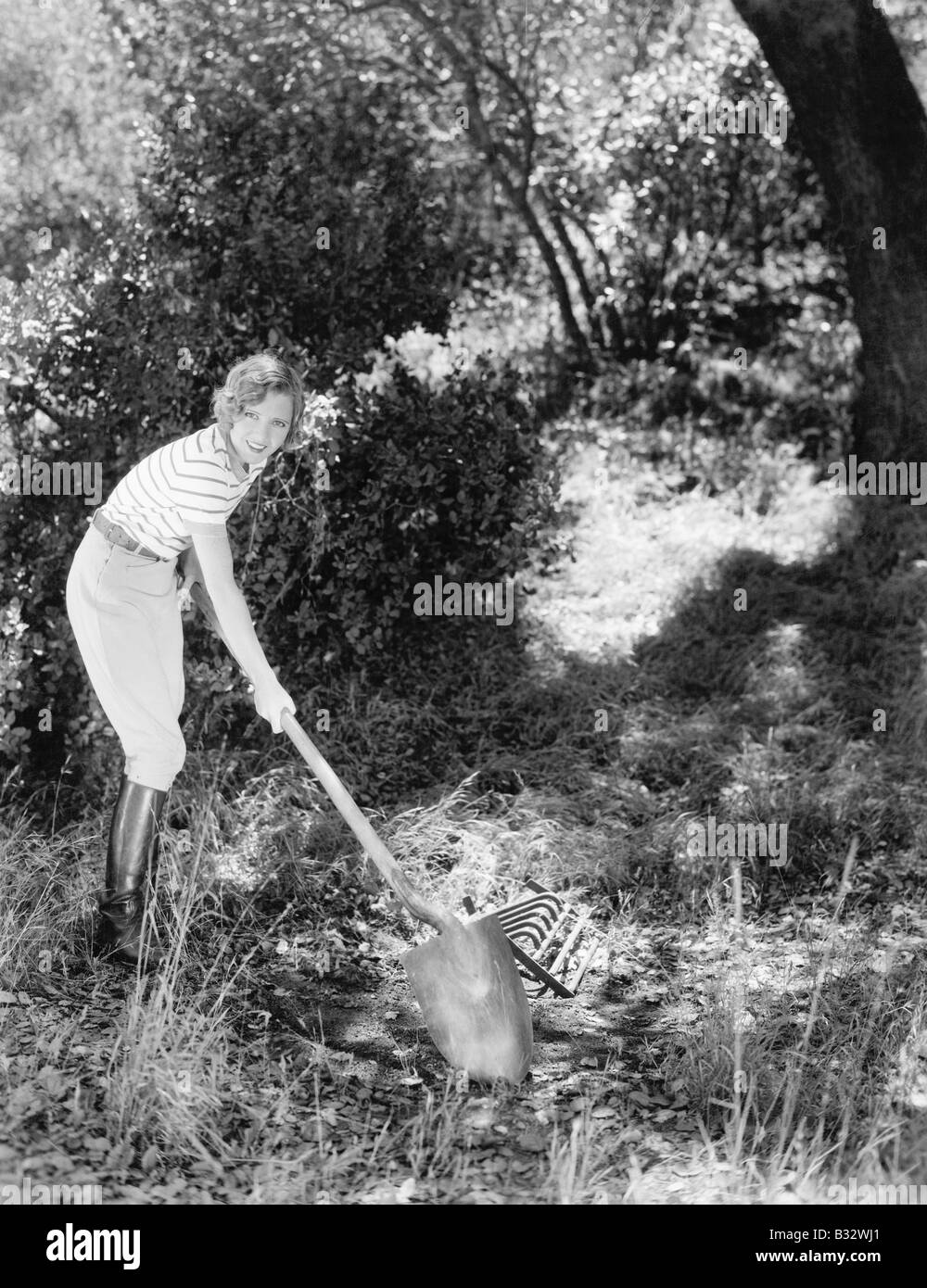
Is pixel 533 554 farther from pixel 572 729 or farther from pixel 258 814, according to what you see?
pixel 258 814

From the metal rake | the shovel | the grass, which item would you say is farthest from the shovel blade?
the metal rake

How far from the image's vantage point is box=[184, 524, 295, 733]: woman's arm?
4.02 metres

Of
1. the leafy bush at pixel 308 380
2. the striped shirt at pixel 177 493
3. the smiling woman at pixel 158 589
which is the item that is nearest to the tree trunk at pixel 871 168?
the leafy bush at pixel 308 380

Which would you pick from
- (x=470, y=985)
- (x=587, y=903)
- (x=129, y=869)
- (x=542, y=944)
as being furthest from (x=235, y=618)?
(x=587, y=903)

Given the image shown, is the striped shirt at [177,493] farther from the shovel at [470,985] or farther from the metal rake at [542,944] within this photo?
the metal rake at [542,944]

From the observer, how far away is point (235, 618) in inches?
159

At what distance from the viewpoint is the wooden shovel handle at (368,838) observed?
3932 mm

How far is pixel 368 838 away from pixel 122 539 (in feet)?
3.64

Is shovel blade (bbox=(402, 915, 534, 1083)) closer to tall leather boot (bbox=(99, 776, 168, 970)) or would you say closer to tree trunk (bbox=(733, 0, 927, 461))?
tall leather boot (bbox=(99, 776, 168, 970))

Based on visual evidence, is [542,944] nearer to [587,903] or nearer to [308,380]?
[587,903]

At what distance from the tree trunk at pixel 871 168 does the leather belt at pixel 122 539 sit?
4608 millimetres

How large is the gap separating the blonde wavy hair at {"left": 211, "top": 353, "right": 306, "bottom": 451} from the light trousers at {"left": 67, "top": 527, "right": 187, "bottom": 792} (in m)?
0.51
